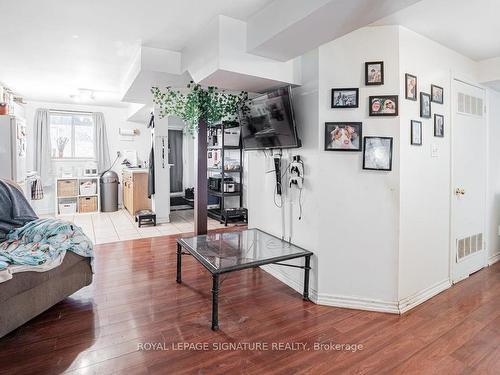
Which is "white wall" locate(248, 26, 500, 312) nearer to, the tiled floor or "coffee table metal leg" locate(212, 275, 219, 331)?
"coffee table metal leg" locate(212, 275, 219, 331)

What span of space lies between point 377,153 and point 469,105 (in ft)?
5.00

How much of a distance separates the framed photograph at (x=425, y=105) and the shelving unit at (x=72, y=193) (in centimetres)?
608

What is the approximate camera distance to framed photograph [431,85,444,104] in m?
2.52

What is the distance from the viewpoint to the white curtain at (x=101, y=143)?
6.35m

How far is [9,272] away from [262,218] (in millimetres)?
2147

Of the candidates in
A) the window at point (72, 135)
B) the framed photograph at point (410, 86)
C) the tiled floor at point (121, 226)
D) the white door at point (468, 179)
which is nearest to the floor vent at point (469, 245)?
the white door at point (468, 179)

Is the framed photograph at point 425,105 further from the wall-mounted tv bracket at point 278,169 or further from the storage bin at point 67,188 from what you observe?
the storage bin at point 67,188

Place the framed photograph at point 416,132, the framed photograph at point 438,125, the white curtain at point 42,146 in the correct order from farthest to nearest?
the white curtain at point 42,146, the framed photograph at point 438,125, the framed photograph at point 416,132

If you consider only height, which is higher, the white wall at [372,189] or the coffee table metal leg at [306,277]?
the white wall at [372,189]

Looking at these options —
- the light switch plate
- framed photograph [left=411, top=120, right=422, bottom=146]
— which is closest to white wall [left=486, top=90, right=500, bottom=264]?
the light switch plate

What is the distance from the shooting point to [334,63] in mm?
2326

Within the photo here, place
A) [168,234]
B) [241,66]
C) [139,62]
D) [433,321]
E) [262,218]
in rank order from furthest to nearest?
[168,234] < [262,218] < [139,62] < [241,66] < [433,321]

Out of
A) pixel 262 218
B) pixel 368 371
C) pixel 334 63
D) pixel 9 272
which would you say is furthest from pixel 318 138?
pixel 9 272

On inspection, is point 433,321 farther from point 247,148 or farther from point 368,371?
point 247,148
